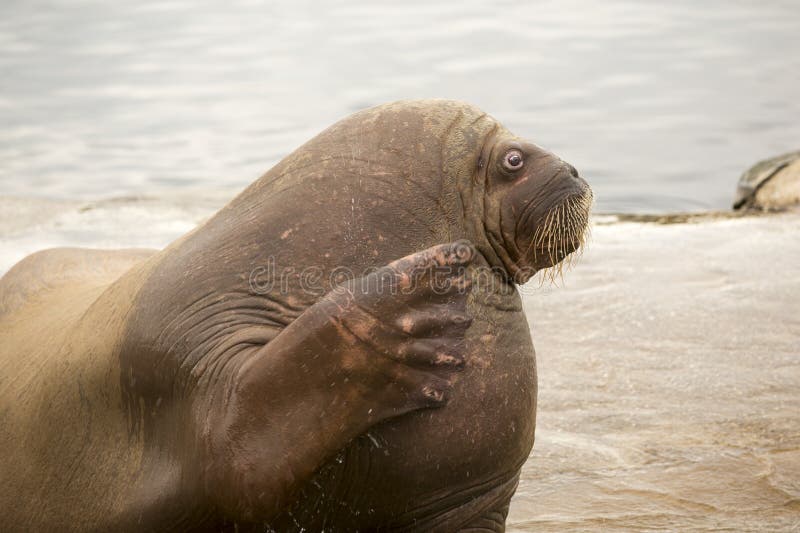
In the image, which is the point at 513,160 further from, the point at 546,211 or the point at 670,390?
the point at 670,390

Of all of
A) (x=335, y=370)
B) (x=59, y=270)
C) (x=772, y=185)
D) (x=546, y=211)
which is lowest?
(x=772, y=185)

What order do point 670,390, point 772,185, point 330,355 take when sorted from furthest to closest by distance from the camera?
point 772,185, point 670,390, point 330,355

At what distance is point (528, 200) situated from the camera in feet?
12.1

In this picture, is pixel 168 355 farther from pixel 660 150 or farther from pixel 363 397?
pixel 660 150

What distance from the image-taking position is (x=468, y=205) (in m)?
3.71

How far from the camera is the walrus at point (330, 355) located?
3105mm

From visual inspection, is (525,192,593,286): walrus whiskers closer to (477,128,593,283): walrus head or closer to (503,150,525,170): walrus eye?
(477,128,593,283): walrus head

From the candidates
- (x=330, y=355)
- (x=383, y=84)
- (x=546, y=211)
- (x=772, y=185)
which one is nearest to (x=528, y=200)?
(x=546, y=211)

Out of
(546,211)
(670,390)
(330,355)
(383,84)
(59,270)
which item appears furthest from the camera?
(383,84)

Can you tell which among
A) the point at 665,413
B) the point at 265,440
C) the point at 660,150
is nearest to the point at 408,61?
the point at 660,150

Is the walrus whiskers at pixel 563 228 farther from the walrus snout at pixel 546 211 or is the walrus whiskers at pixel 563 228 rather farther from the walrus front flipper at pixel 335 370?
the walrus front flipper at pixel 335 370

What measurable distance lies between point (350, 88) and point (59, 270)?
11.8 metres

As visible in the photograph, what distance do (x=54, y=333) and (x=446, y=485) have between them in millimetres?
1599

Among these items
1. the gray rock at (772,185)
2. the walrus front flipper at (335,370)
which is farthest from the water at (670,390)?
the walrus front flipper at (335,370)
